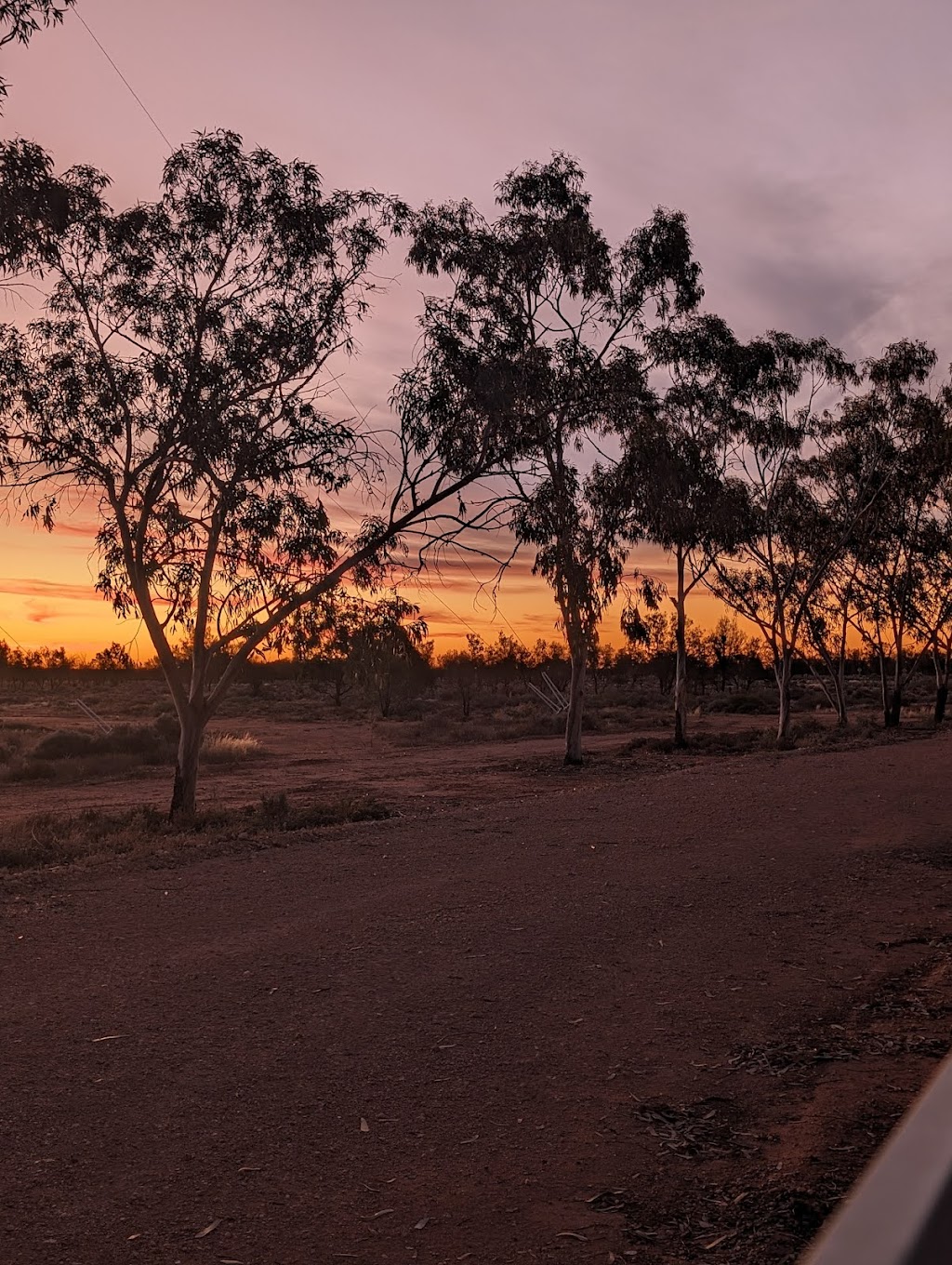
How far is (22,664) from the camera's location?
86.2 metres

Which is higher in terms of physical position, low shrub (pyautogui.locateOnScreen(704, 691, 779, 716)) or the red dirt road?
low shrub (pyautogui.locateOnScreen(704, 691, 779, 716))

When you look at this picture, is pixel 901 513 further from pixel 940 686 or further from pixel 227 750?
pixel 227 750

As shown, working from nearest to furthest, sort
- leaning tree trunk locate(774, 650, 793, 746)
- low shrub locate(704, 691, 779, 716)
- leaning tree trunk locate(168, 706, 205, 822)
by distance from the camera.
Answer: leaning tree trunk locate(168, 706, 205, 822)
leaning tree trunk locate(774, 650, 793, 746)
low shrub locate(704, 691, 779, 716)

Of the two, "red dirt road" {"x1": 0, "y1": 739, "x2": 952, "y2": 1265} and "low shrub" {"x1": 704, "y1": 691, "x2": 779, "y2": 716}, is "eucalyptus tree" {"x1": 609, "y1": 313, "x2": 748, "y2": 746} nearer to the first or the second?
"red dirt road" {"x1": 0, "y1": 739, "x2": 952, "y2": 1265}

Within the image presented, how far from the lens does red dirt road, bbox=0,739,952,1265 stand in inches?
145

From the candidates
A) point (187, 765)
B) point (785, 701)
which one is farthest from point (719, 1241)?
point (785, 701)

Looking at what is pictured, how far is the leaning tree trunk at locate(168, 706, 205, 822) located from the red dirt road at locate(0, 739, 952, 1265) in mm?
3157

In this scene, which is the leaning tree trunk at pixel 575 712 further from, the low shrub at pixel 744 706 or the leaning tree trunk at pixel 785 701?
the low shrub at pixel 744 706

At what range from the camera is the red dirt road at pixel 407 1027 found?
368 centimetres

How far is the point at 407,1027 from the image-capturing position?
5.57 meters

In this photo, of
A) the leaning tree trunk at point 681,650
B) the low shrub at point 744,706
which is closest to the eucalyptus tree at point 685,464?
the leaning tree trunk at point 681,650

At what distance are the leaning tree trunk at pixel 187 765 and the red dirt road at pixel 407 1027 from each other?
3.16 m

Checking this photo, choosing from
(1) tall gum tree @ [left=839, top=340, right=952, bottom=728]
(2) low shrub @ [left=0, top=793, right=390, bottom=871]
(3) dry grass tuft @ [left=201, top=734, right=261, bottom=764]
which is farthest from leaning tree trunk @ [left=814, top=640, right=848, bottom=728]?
(2) low shrub @ [left=0, top=793, right=390, bottom=871]

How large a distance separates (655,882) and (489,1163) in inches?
205
